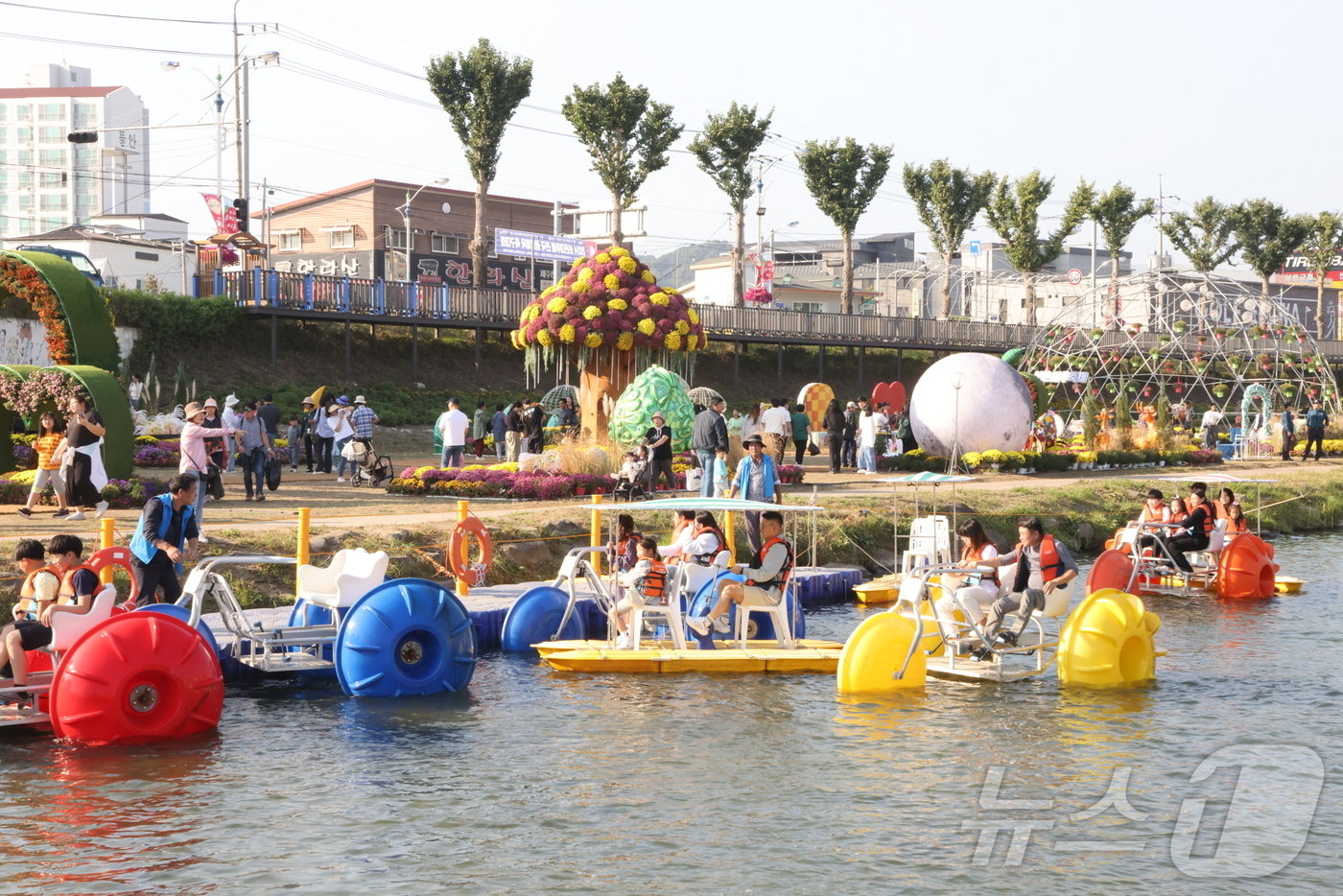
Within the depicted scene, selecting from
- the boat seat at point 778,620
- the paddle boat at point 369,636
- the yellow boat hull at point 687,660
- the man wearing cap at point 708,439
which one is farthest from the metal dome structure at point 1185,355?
the paddle boat at point 369,636

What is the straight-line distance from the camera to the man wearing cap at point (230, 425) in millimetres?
23688

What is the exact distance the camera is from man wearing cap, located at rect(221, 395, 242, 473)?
2369cm

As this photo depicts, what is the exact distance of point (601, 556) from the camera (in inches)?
713

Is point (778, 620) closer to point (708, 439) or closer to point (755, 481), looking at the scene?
point (755, 481)

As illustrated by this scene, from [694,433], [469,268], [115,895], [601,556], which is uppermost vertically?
[469,268]

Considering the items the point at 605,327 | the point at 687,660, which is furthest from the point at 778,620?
the point at 605,327

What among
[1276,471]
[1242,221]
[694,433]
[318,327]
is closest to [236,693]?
[694,433]

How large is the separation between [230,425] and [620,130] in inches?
1294

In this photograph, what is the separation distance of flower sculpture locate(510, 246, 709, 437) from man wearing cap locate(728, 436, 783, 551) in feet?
36.1

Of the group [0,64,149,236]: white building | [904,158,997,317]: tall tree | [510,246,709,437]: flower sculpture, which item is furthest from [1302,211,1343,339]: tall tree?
[0,64,149,236]: white building

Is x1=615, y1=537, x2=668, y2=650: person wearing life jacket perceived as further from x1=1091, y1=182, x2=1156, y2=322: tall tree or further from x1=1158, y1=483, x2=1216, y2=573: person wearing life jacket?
x1=1091, y1=182, x2=1156, y2=322: tall tree

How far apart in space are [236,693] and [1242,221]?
76374 mm

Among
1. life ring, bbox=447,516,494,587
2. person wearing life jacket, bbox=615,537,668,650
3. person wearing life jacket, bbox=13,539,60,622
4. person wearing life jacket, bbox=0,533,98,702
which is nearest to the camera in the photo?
person wearing life jacket, bbox=0,533,98,702

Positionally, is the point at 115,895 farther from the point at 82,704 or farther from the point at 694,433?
the point at 694,433
